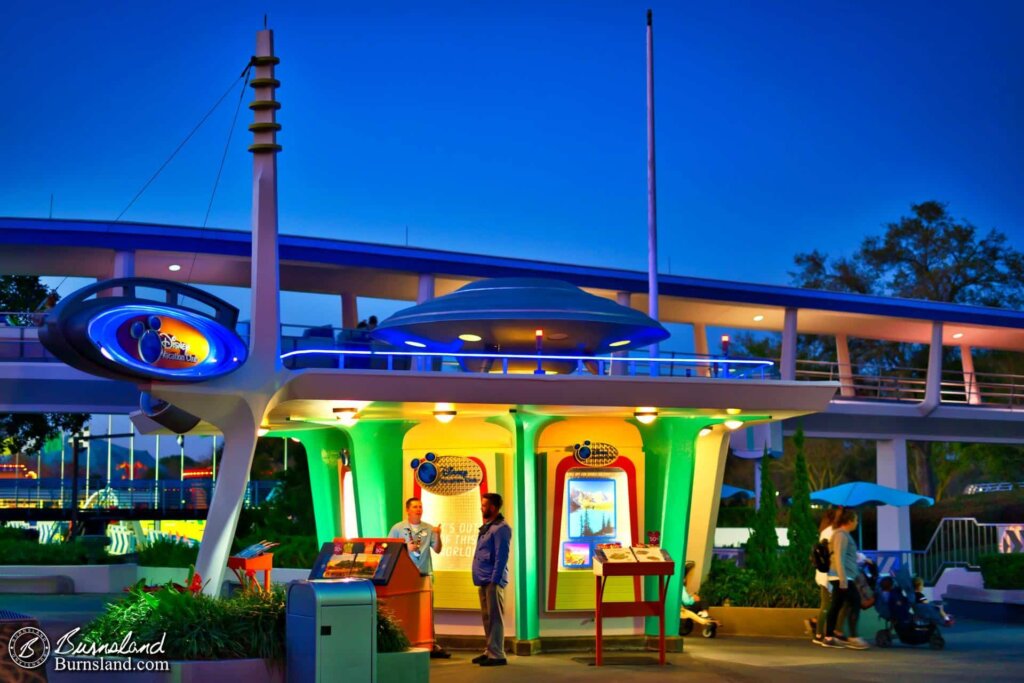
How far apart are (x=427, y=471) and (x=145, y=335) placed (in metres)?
4.68

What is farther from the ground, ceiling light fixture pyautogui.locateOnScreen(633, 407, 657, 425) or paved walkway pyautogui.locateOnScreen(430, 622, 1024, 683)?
ceiling light fixture pyautogui.locateOnScreen(633, 407, 657, 425)

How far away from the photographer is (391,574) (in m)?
14.7

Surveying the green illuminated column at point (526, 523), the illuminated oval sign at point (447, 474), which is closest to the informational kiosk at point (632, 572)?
the green illuminated column at point (526, 523)

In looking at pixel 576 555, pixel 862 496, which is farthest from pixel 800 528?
pixel 862 496

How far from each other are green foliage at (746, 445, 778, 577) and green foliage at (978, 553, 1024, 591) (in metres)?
6.12

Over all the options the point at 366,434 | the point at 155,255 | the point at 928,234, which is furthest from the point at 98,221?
the point at 928,234

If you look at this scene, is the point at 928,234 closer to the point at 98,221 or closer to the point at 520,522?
the point at 98,221

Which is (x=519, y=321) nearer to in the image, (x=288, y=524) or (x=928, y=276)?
(x=288, y=524)

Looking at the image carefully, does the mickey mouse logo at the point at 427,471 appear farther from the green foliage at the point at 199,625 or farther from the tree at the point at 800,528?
the tree at the point at 800,528

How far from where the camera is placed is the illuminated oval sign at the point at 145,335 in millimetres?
13375

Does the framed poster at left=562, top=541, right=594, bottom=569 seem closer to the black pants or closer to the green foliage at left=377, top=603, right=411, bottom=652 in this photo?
the black pants

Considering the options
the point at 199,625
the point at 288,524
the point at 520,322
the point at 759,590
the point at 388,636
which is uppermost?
the point at 520,322

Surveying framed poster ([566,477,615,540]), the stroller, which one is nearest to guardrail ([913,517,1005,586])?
the stroller

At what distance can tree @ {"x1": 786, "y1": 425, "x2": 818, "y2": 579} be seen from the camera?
67.8ft
